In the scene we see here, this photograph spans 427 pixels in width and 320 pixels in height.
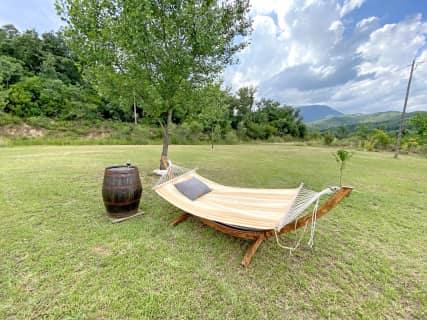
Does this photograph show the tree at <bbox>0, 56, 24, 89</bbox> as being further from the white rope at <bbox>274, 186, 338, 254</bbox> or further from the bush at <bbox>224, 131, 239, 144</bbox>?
the white rope at <bbox>274, 186, 338, 254</bbox>

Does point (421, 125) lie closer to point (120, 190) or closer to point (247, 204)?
point (247, 204)

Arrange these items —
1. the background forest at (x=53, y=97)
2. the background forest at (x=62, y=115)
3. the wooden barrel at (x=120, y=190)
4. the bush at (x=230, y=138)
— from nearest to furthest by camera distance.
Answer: the wooden barrel at (x=120, y=190) < the background forest at (x=62, y=115) < the background forest at (x=53, y=97) < the bush at (x=230, y=138)

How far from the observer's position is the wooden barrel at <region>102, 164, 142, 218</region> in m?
2.57

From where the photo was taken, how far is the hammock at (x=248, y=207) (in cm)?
182

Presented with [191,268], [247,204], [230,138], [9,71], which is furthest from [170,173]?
[9,71]

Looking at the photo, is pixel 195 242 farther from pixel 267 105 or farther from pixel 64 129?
pixel 267 105

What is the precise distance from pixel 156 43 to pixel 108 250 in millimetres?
4000

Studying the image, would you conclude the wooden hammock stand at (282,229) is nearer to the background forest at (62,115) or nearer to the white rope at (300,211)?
the white rope at (300,211)

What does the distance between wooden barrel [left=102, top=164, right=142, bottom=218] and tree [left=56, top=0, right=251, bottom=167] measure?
96.5 inches

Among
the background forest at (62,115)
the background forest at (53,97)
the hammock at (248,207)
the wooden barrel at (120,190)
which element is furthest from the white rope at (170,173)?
the background forest at (53,97)

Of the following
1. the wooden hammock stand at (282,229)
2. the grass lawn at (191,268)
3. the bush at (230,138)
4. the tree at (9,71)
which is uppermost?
the tree at (9,71)

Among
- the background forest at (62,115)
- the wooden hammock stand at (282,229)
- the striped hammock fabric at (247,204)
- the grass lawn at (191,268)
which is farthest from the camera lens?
the background forest at (62,115)

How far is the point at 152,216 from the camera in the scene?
2.88 meters

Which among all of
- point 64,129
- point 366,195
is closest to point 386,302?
point 366,195
